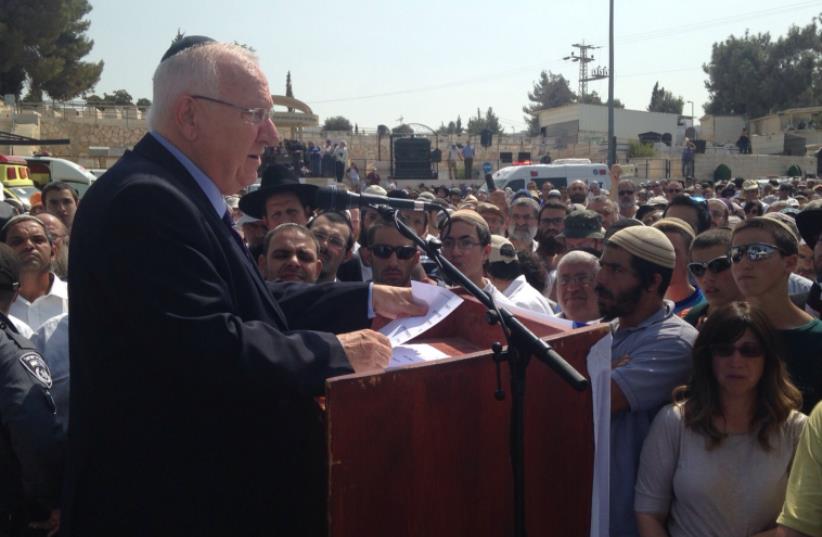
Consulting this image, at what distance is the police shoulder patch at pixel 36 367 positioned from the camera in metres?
2.99

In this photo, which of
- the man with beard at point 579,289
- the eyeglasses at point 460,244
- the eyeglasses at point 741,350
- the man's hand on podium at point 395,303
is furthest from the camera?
the eyeglasses at point 460,244

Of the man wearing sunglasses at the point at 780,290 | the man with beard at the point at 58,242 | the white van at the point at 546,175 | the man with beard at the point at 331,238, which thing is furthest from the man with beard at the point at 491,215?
the white van at the point at 546,175

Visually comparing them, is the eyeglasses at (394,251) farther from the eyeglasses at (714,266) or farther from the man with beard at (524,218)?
the man with beard at (524,218)

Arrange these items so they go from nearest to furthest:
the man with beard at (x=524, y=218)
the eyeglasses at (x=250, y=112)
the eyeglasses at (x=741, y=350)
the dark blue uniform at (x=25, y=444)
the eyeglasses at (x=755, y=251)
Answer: the eyeglasses at (x=250, y=112) < the eyeglasses at (x=741, y=350) < the dark blue uniform at (x=25, y=444) < the eyeglasses at (x=755, y=251) < the man with beard at (x=524, y=218)

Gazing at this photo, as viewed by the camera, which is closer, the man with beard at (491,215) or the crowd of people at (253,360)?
the crowd of people at (253,360)

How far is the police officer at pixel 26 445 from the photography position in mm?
2906

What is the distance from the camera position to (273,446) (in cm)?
192

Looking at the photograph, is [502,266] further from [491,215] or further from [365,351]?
[365,351]

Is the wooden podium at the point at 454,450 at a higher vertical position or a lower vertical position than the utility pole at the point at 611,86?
lower

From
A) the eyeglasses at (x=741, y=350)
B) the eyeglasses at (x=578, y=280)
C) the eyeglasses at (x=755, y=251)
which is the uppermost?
the eyeglasses at (x=755, y=251)

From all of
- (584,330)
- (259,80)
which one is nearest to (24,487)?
(259,80)

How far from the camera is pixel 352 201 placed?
2.67 m

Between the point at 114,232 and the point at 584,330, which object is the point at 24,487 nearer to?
the point at 114,232

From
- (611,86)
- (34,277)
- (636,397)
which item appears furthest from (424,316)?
(611,86)
